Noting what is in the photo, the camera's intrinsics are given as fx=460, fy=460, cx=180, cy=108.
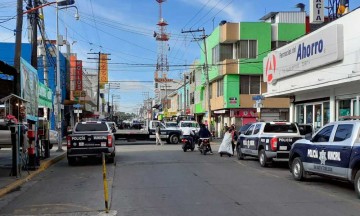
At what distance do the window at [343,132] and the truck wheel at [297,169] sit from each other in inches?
75.5

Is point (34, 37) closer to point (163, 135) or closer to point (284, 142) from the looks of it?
point (284, 142)

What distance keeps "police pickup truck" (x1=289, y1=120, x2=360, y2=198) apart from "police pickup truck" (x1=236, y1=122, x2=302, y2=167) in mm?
3499

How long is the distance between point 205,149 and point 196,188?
12.8m

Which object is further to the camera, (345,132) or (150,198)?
(345,132)

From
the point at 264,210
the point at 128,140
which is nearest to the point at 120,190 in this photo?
the point at 264,210

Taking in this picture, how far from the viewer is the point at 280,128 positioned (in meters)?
18.2

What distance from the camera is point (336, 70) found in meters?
20.3

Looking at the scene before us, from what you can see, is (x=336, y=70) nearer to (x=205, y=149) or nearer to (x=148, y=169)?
(x=205, y=149)

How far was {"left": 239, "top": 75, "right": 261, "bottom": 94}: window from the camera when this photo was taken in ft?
152

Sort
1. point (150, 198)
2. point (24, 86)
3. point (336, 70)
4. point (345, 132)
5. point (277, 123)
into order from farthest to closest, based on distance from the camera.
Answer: point (336, 70) → point (277, 123) → point (24, 86) → point (345, 132) → point (150, 198)

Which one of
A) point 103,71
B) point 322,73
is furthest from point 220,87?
point 322,73

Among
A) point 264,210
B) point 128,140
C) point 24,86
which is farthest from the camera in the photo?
point 128,140

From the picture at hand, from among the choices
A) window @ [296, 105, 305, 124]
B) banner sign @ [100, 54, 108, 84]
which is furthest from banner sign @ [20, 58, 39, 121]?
banner sign @ [100, 54, 108, 84]

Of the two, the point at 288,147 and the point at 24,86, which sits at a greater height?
the point at 24,86
